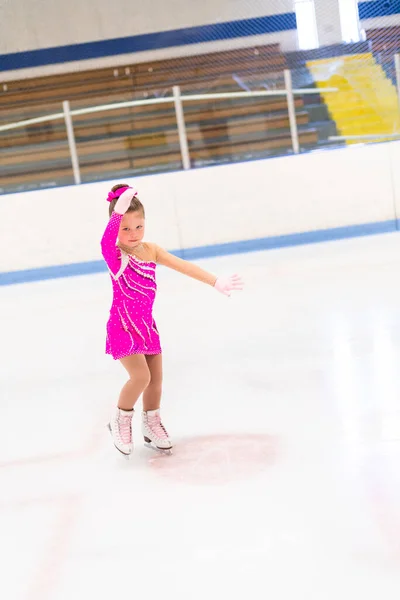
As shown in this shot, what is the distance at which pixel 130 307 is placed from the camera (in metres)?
2.13

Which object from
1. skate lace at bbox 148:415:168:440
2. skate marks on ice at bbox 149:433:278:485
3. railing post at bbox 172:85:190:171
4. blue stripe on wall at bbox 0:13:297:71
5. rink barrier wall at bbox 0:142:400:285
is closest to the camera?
skate marks on ice at bbox 149:433:278:485

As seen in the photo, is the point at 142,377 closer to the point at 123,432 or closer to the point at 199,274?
the point at 123,432

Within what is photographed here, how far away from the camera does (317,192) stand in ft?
22.9

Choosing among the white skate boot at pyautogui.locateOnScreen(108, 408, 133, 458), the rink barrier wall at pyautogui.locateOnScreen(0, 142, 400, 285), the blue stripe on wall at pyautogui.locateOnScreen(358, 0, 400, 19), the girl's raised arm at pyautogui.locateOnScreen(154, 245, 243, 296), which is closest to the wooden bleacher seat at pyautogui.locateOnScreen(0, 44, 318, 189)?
the rink barrier wall at pyautogui.locateOnScreen(0, 142, 400, 285)

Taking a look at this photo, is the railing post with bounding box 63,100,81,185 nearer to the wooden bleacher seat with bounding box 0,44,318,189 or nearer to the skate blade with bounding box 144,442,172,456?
the wooden bleacher seat with bounding box 0,44,318,189

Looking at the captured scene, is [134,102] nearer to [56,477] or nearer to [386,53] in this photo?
[386,53]

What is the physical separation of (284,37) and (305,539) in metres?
7.12

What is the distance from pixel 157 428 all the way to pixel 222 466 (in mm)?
263

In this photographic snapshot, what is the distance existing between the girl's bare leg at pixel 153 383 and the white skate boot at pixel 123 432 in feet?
0.22

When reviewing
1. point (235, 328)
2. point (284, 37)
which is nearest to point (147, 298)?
→ point (235, 328)

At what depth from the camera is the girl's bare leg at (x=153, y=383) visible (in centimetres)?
219

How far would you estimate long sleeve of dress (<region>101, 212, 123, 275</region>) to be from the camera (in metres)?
2.04

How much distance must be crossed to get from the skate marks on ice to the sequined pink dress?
0.94 ft

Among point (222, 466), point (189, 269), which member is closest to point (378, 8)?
point (189, 269)
